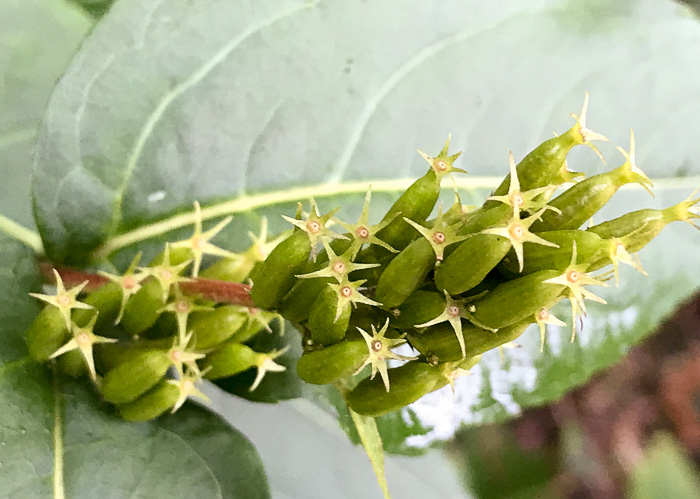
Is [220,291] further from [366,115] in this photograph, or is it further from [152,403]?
[366,115]

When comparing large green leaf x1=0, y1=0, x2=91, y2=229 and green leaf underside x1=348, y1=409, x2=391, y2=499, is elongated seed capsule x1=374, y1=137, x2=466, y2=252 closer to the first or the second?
green leaf underside x1=348, y1=409, x2=391, y2=499


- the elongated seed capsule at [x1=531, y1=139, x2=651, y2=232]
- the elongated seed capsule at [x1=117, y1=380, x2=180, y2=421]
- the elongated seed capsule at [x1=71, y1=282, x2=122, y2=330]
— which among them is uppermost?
the elongated seed capsule at [x1=531, y1=139, x2=651, y2=232]

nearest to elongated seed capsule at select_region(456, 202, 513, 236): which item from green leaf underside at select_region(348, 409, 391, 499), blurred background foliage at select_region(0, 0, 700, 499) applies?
green leaf underside at select_region(348, 409, 391, 499)

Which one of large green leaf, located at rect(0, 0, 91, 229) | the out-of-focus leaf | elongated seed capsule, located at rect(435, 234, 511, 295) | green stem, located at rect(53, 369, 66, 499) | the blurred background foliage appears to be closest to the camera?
elongated seed capsule, located at rect(435, 234, 511, 295)

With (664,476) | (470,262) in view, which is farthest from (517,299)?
Result: (664,476)

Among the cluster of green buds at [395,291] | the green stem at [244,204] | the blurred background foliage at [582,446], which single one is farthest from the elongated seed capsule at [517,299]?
the blurred background foliage at [582,446]

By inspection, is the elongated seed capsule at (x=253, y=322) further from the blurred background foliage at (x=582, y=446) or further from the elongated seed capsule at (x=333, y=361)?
the blurred background foliage at (x=582, y=446)

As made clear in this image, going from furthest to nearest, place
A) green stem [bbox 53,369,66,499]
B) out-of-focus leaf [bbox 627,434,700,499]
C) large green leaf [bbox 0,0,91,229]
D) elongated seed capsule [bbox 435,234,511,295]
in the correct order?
out-of-focus leaf [bbox 627,434,700,499] < large green leaf [bbox 0,0,91,229] < green stem [bbox 53,369,66,499] < elongated seed capsule [bbox 435,234,511,295]
